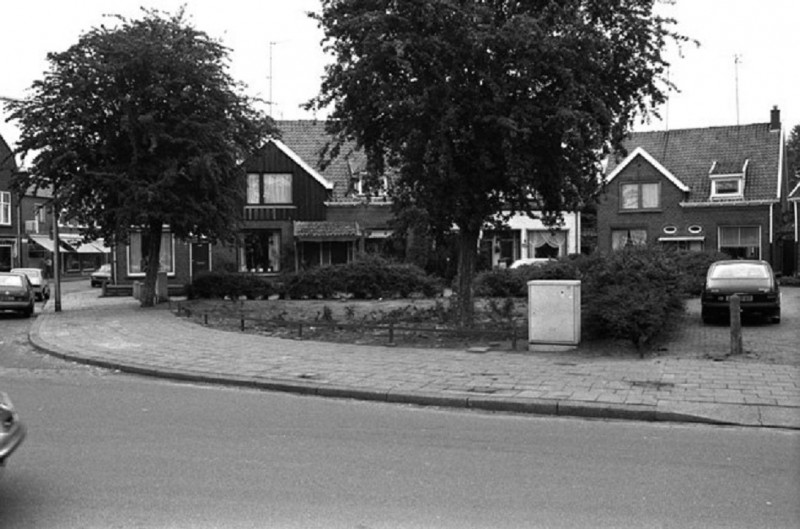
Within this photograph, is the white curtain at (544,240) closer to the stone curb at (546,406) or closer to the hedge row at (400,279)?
the hedge row at (400,279)

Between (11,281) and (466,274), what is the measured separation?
16070 mm

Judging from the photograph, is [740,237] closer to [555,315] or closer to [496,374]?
[555,315]

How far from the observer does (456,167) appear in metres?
15.6

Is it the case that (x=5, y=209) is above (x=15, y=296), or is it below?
above

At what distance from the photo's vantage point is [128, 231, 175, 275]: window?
36000 millimetres

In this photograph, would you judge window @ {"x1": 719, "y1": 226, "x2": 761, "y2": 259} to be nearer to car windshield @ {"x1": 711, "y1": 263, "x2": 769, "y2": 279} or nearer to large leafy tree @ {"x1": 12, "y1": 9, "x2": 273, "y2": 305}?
car windshield @ {"x1": 711, "y1": 263, "x2": 769, "y2": 279}

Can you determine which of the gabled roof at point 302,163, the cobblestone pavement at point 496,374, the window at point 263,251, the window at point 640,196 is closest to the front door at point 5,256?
the window at point 263,251

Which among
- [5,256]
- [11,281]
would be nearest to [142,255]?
[11,281]

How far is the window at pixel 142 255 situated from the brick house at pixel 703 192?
73.2 ft

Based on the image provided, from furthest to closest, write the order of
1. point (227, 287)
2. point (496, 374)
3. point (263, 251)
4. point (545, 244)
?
point (545, 244)
point (263, 251)
point (227, 287)
point (496, 374)

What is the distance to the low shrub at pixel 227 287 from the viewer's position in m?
28.3

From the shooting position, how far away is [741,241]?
40.5 m

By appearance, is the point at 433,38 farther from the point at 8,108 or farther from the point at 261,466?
the point at 8,108

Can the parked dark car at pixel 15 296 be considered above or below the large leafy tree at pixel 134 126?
below
